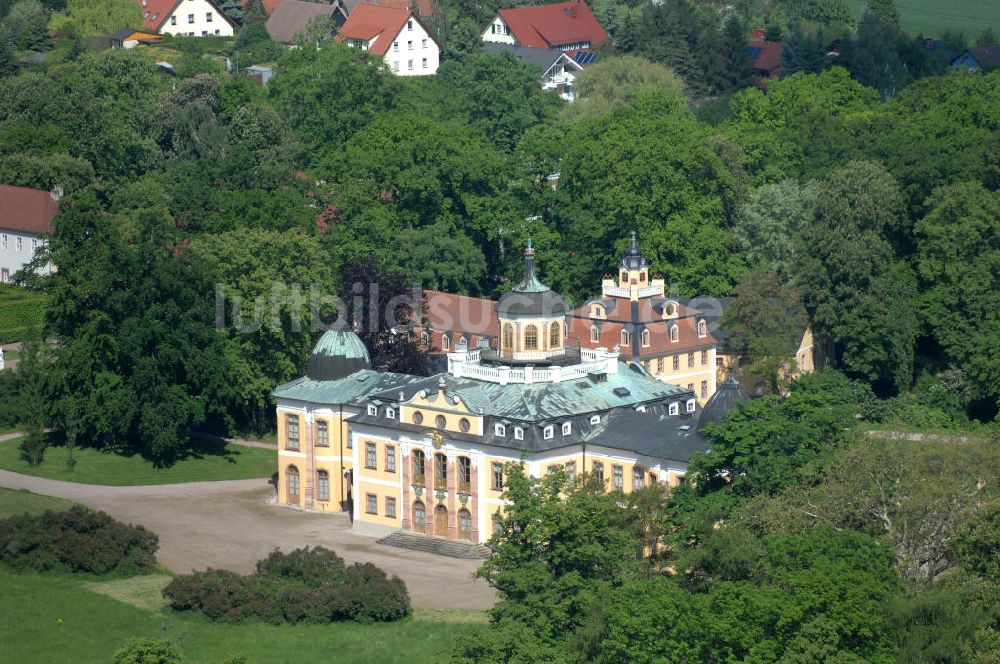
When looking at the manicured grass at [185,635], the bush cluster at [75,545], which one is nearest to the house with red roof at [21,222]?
the bush cluster at [75,545]

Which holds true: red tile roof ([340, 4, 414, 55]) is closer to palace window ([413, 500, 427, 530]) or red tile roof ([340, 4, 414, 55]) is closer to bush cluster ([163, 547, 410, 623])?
palace window ([413, 500, 427, 530])

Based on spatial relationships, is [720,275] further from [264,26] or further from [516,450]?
[264,26]

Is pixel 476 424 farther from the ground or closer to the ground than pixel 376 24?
closer to the ground

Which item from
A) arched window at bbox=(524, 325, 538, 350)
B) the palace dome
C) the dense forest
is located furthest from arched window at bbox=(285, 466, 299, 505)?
arched window at bbox=(524, 325, 538, 350)

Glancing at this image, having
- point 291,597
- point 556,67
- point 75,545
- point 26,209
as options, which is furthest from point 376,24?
point 291,597

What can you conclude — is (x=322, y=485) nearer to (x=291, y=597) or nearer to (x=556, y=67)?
(x=291, y=597)

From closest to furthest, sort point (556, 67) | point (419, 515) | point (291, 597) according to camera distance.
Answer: point (291, 597), point (419, 515), point (556, 67)

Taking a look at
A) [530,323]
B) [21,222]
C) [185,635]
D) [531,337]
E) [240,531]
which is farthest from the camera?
[21,222]
